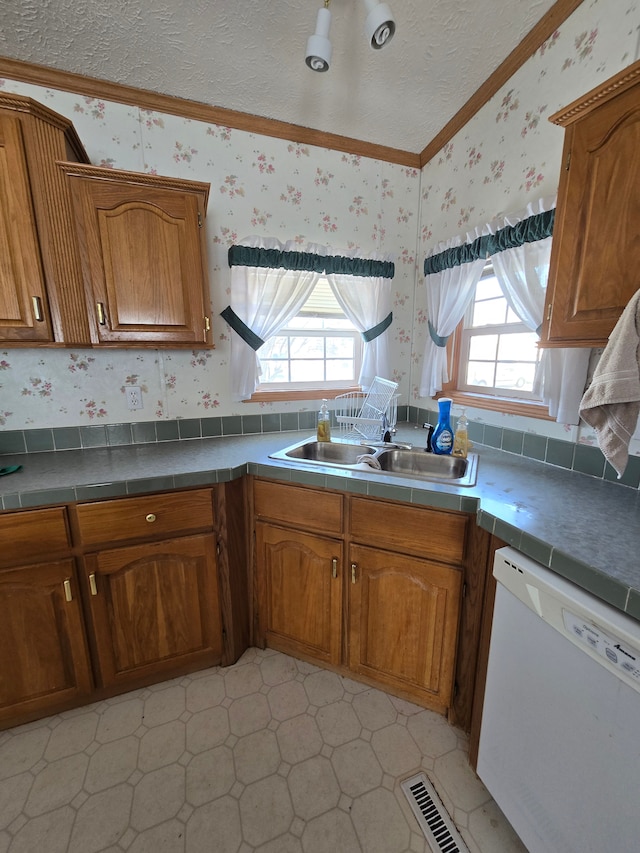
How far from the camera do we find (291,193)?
6.46 feet

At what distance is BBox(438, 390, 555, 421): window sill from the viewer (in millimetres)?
1558

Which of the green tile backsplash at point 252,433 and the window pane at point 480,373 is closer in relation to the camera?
the green tile backsplash at point 252,433

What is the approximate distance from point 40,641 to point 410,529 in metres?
1.42

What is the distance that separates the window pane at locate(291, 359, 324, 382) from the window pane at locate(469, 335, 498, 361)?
89 cm

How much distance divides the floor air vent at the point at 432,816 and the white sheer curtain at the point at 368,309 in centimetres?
179

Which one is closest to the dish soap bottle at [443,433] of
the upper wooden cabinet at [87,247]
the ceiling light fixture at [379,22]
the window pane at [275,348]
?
the window pane at [275,348]

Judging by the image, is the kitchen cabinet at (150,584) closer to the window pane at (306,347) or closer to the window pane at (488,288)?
the window pane at (306,347)

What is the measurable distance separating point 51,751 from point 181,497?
99cm

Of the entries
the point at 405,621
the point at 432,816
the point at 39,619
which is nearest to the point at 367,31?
the point at 405,621

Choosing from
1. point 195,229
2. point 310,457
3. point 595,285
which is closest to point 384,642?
point 310,457

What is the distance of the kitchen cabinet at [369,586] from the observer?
50.4 inches

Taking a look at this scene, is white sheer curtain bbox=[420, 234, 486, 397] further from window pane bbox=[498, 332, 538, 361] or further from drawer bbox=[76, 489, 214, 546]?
drawer bbox=[76, 489, 214, 546]

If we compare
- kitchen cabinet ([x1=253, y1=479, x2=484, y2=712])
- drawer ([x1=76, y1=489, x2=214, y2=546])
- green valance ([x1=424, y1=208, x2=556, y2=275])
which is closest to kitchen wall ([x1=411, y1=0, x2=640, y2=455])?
green valance ([x1=424, y1=208, x2=556, y2=275])

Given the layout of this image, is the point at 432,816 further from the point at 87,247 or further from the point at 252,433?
the point at 87,247
